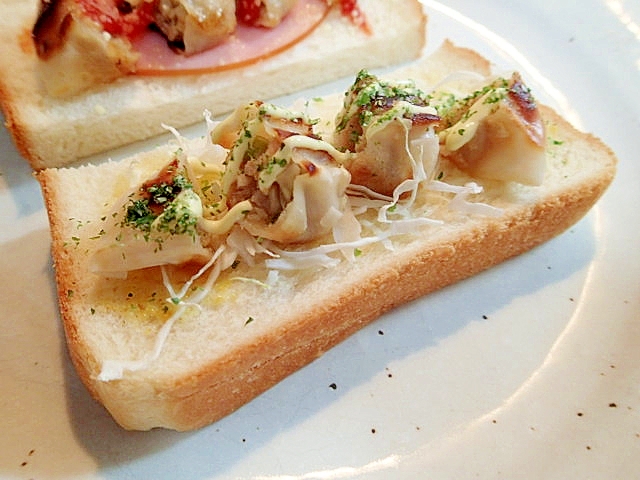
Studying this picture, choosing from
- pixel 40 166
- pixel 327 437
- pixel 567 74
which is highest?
pixel 567 74

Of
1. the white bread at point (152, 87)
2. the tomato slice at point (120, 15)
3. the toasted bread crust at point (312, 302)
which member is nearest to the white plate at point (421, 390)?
the toasted bread crust at point (312, 302)

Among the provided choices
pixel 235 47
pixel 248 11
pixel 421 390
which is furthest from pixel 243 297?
pixel 248 11

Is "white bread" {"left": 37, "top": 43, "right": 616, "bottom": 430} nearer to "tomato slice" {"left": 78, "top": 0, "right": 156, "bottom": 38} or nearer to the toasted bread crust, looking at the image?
the toasted bread crust

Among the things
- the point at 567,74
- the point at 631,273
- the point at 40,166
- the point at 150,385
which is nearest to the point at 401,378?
the point at 150,385

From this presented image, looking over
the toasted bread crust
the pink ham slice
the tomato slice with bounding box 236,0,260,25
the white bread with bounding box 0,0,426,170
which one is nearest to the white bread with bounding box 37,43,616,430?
the toasted bread crust

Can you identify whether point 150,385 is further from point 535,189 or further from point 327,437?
point 535,189

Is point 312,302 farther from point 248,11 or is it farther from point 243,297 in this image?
point 248,11

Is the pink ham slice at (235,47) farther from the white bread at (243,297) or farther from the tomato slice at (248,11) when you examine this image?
the white bread at (243,297)
